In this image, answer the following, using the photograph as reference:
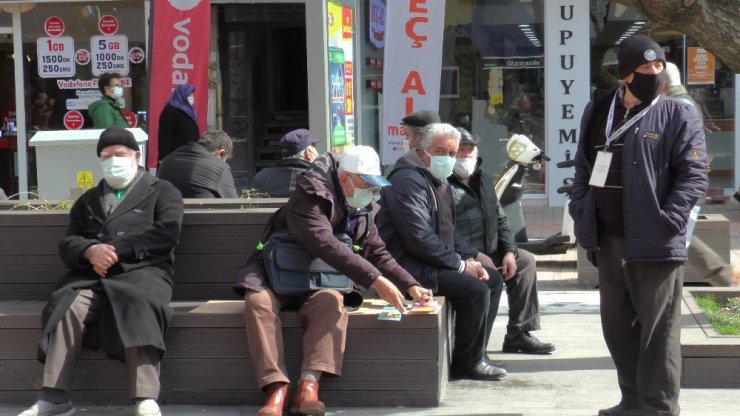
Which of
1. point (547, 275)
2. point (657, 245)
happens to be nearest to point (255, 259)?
point (657, 245)

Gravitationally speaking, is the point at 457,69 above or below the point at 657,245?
above

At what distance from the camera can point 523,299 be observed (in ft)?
23.0

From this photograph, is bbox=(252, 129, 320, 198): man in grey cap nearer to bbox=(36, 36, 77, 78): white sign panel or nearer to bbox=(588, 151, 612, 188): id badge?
bbox=(588, 151, 612, 188): id badge

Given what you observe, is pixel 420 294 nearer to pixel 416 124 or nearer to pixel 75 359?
pixel 416 124

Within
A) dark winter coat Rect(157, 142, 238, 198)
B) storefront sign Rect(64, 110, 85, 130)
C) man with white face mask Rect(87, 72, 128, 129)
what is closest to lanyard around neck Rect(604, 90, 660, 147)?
dark winter coat Rect(157, 142, 238, 198)

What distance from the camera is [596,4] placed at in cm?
1533

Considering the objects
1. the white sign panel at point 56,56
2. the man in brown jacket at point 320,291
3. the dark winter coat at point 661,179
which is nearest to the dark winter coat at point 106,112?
the white sign panel at point 56,56

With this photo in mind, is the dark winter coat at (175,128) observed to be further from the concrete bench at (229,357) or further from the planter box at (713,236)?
the concrete bench at (229,357)

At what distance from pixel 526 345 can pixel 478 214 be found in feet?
2.90

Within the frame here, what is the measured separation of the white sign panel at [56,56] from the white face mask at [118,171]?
955cm

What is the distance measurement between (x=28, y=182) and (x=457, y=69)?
5991mm

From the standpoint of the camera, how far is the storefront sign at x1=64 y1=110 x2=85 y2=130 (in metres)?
15.3

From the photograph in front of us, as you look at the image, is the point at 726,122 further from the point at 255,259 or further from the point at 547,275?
the point at 255,259

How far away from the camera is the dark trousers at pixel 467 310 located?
6.28 m
